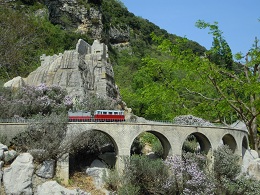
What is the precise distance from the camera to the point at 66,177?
18.2 m

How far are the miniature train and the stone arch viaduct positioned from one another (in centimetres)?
68

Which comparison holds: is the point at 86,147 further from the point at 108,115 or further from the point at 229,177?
the point at 229,177

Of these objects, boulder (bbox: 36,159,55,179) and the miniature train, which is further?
the miniature train

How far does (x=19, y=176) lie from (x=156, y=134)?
9945mm

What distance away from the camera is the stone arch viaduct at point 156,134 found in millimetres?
19703

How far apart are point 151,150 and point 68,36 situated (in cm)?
3839

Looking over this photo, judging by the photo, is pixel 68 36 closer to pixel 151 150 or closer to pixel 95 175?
pixel 151 150

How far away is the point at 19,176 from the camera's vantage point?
1612cm

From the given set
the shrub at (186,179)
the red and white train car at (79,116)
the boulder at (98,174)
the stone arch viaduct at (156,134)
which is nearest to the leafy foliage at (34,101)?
the red and white train car at (79,116)

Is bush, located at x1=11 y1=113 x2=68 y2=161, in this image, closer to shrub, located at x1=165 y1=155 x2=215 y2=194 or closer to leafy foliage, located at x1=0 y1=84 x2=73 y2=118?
leafy foliage, located at x1=0 y1=84 x2=73 y2=118

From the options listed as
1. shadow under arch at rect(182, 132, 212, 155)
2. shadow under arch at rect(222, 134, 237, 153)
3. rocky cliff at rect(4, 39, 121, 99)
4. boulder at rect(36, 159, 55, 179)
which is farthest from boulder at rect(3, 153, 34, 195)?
shadow under arch at rect(222, 134, 237, 153)

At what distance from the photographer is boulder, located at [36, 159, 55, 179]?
17.2 meters

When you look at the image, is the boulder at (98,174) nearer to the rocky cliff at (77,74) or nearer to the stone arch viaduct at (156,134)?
the stone arch viaduct at (156,134)

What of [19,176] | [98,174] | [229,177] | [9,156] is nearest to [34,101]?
[9,156]
